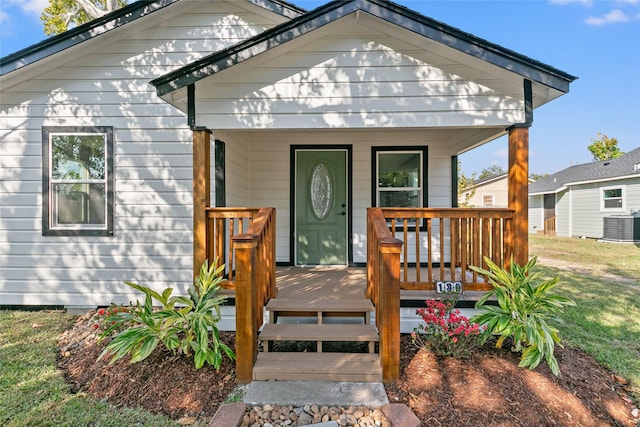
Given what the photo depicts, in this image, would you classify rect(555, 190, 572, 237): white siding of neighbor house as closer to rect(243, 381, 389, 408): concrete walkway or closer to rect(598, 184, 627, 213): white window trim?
rect(598, 184, 627, 213): white window trim

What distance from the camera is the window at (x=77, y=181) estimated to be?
15.8 feet

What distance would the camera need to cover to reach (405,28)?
363 centimetres

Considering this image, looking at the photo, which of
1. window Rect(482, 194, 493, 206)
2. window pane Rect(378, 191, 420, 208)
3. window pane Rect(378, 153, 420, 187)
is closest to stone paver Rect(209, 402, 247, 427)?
window pane Rect(378, 191, 420, 208)

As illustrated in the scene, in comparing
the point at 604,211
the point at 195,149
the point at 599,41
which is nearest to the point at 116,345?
the point at 195,149

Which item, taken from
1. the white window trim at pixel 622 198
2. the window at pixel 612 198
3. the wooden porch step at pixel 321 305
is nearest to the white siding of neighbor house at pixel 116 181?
the wooden porch step at pixel 321 305

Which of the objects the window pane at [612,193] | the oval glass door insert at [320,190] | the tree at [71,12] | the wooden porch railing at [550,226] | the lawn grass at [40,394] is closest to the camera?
the lawn grass at [40,394]

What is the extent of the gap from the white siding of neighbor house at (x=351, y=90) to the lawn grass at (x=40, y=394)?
2.93 metres

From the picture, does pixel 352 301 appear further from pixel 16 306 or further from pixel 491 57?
pixel 16 306

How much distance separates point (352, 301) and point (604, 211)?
16.5 meters

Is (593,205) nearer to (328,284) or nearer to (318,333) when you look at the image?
(328,284)

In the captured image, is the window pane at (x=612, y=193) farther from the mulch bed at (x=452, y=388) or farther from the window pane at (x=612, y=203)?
the mulch bed at (x=452, y=388)

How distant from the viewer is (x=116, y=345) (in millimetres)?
3025

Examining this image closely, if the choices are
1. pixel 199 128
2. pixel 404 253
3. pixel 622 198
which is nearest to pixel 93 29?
pixel 199 128

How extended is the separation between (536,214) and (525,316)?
2131 centimetres
